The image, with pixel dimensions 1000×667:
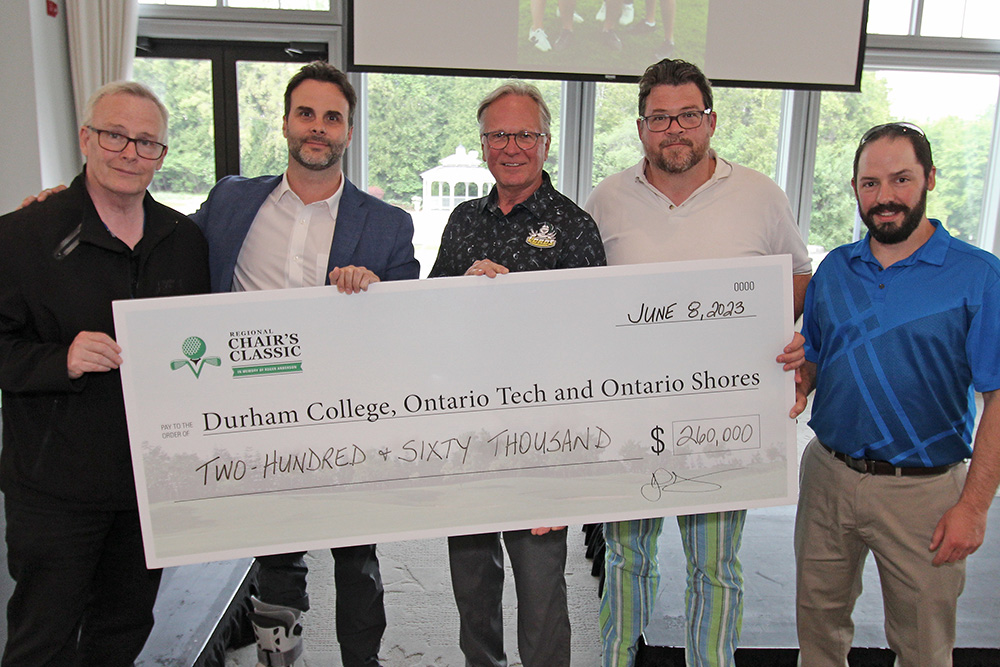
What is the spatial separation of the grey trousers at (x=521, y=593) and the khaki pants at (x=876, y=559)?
682mm

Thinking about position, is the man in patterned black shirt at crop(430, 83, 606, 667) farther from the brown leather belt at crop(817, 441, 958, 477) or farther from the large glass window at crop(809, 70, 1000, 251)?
the large glass window at crop(809, 70, 1000, 251)

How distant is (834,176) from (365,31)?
3906 mm

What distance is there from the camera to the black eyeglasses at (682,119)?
5.75ft

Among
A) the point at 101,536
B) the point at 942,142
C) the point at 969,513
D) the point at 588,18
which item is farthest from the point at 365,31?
the point at 942,142

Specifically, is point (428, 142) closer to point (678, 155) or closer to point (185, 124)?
point (185, 124)

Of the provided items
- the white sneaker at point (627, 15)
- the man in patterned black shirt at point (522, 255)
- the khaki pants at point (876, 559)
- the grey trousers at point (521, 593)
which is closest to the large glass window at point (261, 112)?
the white sneaker at point (627, 15)

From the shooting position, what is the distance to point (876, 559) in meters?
1.69

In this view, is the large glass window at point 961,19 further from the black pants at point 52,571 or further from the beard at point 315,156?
the black pants at point 52,571

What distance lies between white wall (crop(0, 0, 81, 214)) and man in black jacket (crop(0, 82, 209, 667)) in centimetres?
336

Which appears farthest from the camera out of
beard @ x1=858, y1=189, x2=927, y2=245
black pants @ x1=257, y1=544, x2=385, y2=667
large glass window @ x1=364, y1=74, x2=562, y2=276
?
large glass window @ x1=364, y1=74, x2=562, y2=276

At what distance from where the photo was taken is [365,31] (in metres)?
4.49

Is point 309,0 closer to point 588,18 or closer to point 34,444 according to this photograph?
point 588,18

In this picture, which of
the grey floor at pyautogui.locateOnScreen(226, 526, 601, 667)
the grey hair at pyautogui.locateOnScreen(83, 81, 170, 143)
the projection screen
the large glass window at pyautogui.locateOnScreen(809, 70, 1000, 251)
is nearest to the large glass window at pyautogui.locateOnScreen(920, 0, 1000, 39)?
the large glass window at pyautogui.locateOnScreen(809, 70, 1000, 251)

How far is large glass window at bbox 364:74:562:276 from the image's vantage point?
494cm
